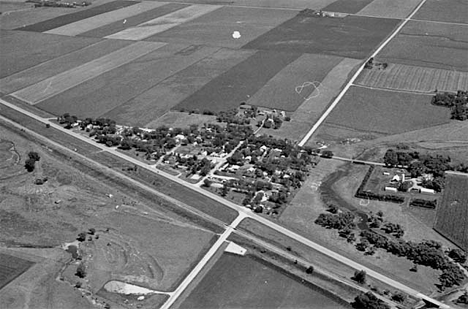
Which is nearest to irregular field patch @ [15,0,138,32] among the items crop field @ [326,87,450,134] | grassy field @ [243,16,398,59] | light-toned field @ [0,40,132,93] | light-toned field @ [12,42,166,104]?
light-toned field @ [0,40,132,93]

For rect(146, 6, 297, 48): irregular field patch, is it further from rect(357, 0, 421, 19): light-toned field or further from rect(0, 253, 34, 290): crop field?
rect(0, 253, 34, 290): crop field

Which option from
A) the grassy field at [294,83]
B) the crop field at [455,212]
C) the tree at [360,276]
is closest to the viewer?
the tree at [360,276]

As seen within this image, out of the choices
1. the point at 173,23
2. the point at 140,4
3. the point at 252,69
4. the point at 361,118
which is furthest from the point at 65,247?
the point at 140,4

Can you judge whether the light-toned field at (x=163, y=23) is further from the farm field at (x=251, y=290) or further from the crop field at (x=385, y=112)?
the farm field at (x=251, y=290)

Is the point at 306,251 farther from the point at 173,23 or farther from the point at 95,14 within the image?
the point at 95,14

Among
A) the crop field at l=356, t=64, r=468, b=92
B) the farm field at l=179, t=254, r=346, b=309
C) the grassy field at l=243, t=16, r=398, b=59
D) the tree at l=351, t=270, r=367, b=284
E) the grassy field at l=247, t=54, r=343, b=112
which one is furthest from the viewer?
the grassy field at l=243, t=16, r=398, b=59

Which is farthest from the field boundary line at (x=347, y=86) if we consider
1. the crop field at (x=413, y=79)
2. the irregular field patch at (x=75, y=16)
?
the irregular field patch at (x=75, y=16)

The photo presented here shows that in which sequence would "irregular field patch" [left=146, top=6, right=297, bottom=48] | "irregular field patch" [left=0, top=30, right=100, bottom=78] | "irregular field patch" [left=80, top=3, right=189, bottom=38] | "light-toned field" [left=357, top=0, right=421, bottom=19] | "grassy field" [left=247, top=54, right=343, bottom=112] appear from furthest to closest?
"light-toned field" [left=357, top=0, right=421, bottom=19] → "irregular field patch" [left=80, top=3, right=189, bottom=38] → "irregular field patch" [left=146, top=6, right=297, bottom=48] → "irregular field patch" [left=0, top=30, right=100, bottom=78] → "grassy field" [left=247, top=54, right=343, bottom=112]
